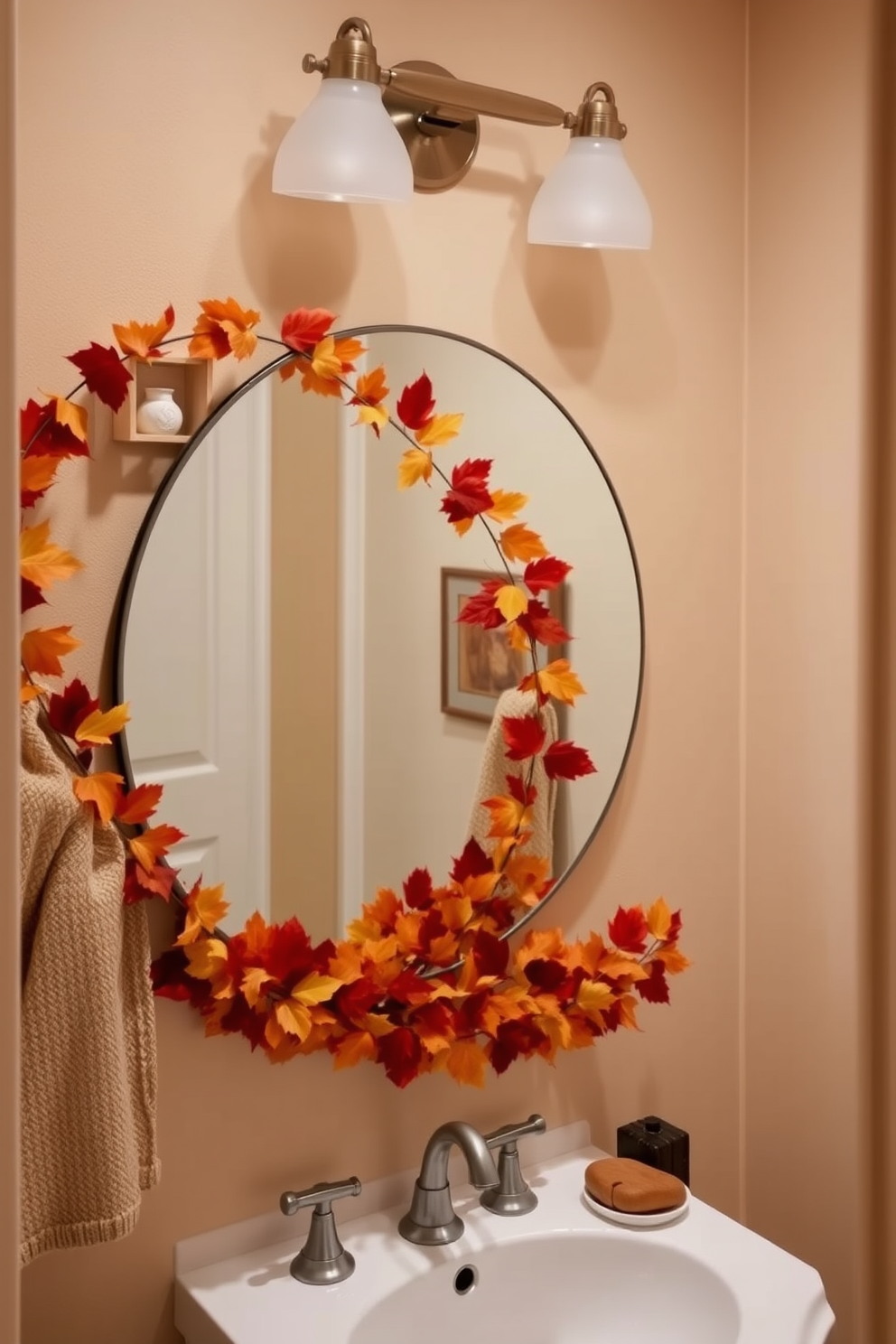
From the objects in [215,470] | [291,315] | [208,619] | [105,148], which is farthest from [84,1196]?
[105,148]

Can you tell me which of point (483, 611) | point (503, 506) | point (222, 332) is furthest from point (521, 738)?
point (222, 332)

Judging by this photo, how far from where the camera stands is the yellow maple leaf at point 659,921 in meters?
1.62

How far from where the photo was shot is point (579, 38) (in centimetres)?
165

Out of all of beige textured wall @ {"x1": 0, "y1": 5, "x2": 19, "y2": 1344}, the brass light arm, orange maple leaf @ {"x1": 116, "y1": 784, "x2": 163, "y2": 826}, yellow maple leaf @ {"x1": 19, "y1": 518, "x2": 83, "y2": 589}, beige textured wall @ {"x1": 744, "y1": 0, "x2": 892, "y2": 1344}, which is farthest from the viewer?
beige textured wall @ {"x1": 744, "y1": 0, "x2": 892, "y2": 1344}

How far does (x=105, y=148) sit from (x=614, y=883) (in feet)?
3.53

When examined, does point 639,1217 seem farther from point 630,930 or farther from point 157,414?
point 157,414

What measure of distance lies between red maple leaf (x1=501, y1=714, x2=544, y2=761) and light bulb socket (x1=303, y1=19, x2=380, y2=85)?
724mm

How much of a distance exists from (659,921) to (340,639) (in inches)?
21.0

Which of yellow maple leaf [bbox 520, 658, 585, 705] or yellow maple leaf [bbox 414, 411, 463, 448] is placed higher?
yellow maple leaf [bbox 414, 411, 463, 448]

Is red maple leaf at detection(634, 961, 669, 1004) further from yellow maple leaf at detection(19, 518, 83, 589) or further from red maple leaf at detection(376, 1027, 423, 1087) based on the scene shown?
yellow maple leaf at detection(19, 518, 83, 589)

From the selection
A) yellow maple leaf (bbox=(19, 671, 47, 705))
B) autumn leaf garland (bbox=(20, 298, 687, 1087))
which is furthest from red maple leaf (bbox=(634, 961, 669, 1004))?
yellow maple leaf (bbox=(19, 671, 47, 705))

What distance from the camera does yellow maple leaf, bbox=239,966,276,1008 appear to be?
1370mm

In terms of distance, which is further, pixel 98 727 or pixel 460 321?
pixel 460 321

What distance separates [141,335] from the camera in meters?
1.29
